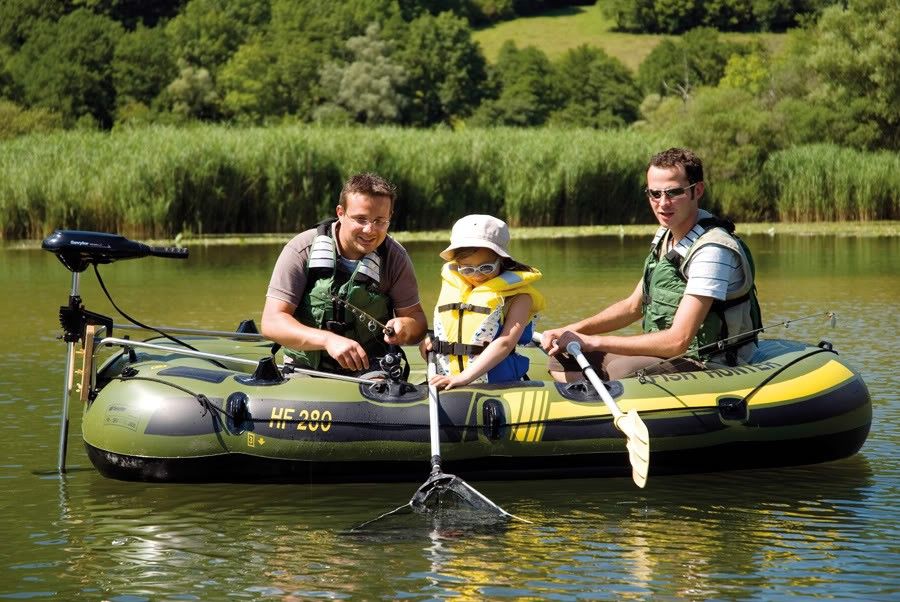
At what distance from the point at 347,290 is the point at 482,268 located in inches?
23.6

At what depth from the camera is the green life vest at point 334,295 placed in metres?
6.12

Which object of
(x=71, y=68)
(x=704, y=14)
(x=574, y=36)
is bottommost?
(x=71, y=68)

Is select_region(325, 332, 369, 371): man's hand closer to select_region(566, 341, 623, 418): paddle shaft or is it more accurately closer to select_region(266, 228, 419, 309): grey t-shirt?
select_region(266, 228, 419, 309): grey t-shirt

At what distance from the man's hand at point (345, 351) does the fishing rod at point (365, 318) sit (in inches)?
6.0

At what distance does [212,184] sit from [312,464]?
13662mm

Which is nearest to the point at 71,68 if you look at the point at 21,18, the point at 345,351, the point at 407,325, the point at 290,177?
the point at 21,18

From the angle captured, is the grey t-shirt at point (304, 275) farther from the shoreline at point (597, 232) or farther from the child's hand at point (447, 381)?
the shoreline at point (597, 232)

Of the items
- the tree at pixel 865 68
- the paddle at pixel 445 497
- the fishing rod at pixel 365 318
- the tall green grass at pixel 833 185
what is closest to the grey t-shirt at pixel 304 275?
the fishing rod at pixel 365 318

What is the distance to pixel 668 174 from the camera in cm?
600

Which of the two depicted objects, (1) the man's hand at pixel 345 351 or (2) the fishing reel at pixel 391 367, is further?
(2) the fishing reel at pixel 391 367

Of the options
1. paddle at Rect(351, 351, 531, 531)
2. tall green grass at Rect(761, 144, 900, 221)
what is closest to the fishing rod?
paddle at Rect(351, 351, 531, 531)

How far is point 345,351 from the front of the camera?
593 centimetres

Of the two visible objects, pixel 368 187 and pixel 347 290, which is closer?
pixel 368 187

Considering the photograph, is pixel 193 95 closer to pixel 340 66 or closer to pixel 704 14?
pixel 340 66
